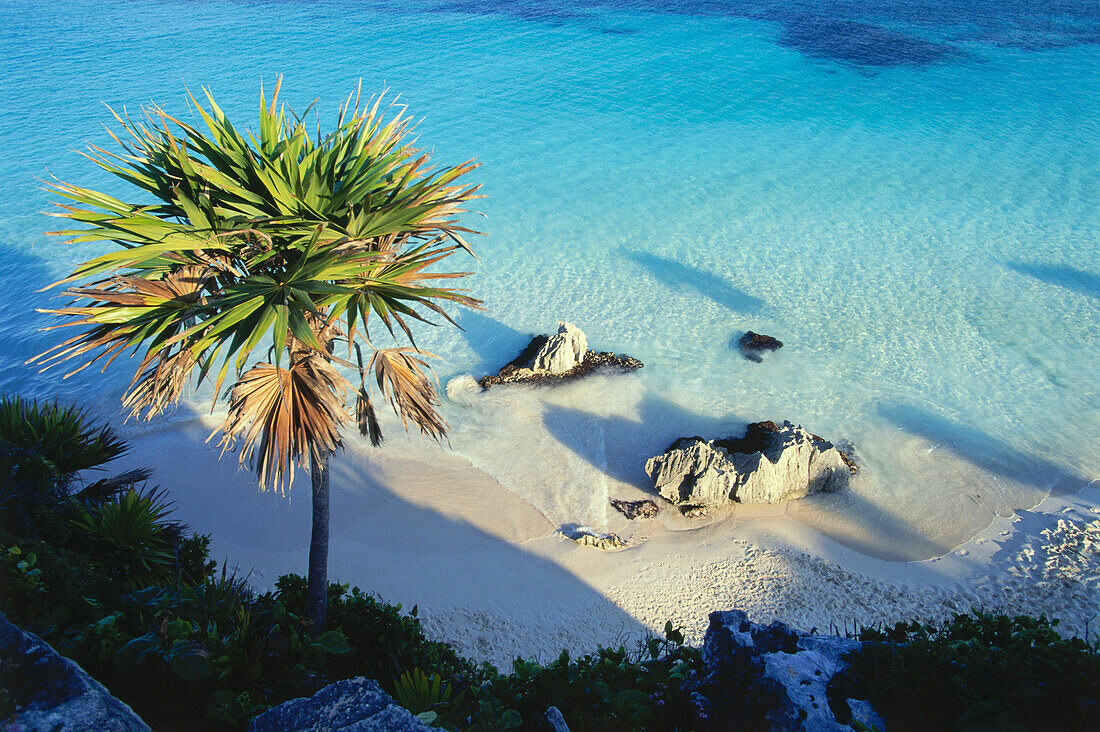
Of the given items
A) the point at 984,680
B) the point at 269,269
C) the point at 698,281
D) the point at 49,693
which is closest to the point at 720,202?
the point at 698,281

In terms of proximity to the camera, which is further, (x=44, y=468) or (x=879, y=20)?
(x=879, y=20)

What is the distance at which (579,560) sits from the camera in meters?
9.79

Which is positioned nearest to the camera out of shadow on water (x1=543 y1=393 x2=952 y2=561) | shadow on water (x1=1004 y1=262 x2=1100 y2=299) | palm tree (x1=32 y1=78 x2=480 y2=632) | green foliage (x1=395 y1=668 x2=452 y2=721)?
palm tree (x1=32 y1=78 x2=480 y2=632)

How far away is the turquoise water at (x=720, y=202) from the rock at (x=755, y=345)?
0.75ft

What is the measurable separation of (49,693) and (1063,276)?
21959mm

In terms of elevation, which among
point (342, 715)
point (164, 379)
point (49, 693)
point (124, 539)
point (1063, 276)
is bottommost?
point (1063, 276)

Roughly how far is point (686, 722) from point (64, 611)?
5592 mm

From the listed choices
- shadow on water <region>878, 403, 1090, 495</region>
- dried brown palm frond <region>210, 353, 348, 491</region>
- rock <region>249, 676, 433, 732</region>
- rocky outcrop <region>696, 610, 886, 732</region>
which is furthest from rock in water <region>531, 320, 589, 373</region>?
rock <region>249, 676, 433, 732</region>

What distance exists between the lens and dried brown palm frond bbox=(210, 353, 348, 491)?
5.43 meters

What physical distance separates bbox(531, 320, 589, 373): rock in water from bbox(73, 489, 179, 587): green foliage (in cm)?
788

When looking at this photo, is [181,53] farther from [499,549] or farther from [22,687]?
[22,687]

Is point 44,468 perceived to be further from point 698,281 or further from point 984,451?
point 698,281

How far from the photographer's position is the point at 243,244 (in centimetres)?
581

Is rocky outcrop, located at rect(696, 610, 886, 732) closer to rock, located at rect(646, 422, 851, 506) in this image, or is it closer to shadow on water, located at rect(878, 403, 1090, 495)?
rock, located at rect(646, 422, 851, 506)
